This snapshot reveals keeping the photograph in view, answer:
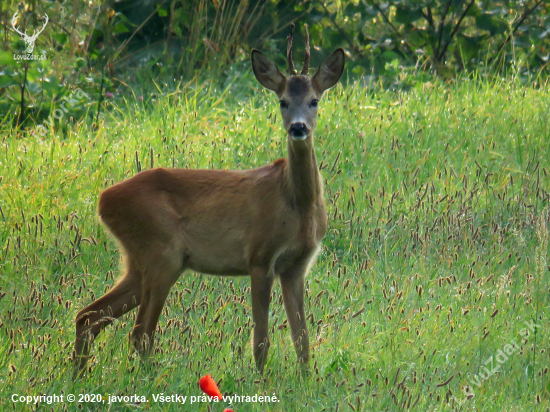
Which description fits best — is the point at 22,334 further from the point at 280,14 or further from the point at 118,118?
the point at 280,14

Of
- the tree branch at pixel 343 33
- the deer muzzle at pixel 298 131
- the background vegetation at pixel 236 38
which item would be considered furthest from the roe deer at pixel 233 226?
the tree branch at pixel 343 33

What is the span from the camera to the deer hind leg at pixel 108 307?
4.21 meters

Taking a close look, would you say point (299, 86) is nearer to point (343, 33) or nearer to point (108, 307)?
point (108, 307)

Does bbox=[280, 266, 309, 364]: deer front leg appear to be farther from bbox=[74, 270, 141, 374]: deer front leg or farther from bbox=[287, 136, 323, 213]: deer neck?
bbox=[74, 270, 141, 374]: deer front leg

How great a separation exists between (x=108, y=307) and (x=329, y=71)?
1729 millimetres

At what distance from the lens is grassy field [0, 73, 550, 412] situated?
12.3 feet

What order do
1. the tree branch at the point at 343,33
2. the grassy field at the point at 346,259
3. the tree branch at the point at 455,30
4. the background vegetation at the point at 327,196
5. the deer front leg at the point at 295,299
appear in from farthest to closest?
1. the tree branch at the point at 343,33
2. the tree branch at the point at 455,30
3. the deer front leg at the point at 295,299
4. the background vegetation at the point at 327,196
5. the grassy field at the point at 346,259

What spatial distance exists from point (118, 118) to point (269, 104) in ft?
4.57

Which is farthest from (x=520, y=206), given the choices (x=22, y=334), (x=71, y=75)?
(x=71, y=75)

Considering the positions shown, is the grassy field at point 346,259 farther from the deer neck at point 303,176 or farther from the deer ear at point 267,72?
the deer ear at point 267,72

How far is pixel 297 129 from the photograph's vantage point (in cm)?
406

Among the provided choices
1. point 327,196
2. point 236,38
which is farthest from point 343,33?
point 327,196

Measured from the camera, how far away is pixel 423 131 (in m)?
7.12

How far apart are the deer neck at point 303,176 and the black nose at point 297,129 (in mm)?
153
